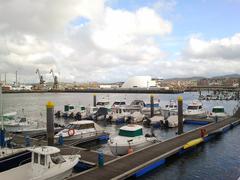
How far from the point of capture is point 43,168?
52.7 feet

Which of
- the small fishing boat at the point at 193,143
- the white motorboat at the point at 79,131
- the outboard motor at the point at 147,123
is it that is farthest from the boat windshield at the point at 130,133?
the outboard motor at the point at 147,123

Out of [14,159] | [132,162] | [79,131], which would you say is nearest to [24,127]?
[79,131]

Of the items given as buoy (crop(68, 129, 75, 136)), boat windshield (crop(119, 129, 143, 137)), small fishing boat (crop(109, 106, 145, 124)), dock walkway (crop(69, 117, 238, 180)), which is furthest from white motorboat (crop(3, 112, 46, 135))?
dock walkway (crop(69, 117, 238, 180))

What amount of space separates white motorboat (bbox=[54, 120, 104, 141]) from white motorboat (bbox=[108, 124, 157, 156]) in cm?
571

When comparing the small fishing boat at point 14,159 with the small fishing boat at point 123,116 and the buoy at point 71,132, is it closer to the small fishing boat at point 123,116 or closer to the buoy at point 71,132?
the buoy at point 71,132

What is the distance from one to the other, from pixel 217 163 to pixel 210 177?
3.57 m

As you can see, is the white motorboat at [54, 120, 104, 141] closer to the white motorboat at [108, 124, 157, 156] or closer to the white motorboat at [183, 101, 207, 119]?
the white motorboat at [108, 124, 157, 156]

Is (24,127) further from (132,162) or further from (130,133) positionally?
(132,162)

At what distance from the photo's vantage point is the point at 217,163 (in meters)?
23.2

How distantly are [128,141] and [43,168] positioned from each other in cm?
986

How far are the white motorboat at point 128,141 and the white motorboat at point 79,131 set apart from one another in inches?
225

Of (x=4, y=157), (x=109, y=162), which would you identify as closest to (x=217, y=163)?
(x=109, y=162)

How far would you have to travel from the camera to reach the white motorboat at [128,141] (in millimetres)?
24000

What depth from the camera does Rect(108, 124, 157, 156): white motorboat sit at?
24.0 meters
